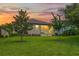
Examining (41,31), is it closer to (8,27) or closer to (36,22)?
(36,22)

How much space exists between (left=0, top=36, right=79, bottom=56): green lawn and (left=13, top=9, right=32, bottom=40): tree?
0.07 metres

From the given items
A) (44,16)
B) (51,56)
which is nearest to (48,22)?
(44,16)

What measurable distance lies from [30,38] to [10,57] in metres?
0.26

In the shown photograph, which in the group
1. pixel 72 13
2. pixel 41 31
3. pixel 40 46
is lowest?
pixel 40 46

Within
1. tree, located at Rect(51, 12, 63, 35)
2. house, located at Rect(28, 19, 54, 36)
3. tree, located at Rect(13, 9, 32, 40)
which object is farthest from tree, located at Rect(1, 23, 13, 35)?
tree, located at Rect(51, 12, 63, 35)

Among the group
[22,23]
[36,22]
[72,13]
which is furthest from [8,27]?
[72,13]

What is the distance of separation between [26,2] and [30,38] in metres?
0.35

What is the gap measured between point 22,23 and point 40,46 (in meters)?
0.28

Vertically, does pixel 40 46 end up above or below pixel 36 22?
below

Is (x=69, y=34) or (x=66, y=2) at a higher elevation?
(x=66, y=2)

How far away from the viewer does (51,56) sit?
421cm

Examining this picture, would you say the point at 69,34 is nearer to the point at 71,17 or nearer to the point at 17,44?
the point at 71,17

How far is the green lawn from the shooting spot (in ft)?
13.8

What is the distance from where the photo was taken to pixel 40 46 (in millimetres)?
4223
